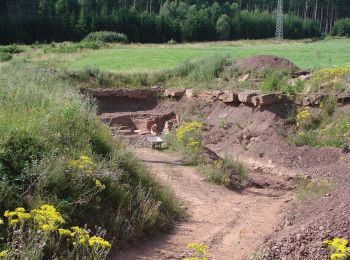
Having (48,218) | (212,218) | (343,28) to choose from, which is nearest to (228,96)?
(212,218)

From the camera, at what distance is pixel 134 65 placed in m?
28.5

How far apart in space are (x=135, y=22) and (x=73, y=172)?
2376 inches

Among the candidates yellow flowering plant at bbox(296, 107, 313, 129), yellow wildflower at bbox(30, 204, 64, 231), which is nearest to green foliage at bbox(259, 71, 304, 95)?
yellow flowering plant at bbox(296, 107, 313, 129)

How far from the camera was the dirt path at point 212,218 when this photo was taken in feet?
24.9

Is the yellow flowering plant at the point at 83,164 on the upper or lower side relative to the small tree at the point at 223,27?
lower

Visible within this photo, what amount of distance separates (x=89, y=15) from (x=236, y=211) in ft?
192

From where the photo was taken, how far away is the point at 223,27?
2844 inches

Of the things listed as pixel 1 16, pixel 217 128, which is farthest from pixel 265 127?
pixel 1 16

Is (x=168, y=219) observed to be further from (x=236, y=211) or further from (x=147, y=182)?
(x=236, y=211)

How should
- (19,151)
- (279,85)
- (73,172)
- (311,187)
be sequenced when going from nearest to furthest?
(19,151), (73,172), (311,187), (279,85)

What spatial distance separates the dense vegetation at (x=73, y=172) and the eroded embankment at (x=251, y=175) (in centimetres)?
50

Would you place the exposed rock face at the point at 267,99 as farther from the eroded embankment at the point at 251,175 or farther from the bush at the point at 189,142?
the bush at the point at 189,142

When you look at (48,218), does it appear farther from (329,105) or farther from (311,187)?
(329,105)

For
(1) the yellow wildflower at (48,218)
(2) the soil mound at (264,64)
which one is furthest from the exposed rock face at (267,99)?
(1) the yellow wildflower at (48,218)
